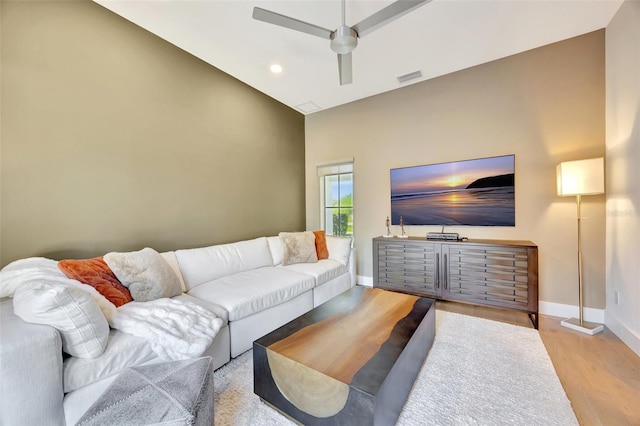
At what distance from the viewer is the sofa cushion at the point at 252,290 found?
191cm

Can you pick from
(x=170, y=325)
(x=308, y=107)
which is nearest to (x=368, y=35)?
(x=308, y=107)

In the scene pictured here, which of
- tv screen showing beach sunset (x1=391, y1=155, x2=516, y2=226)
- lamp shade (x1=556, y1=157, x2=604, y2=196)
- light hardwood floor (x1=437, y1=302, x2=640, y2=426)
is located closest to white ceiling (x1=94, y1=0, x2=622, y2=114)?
tv screen showing beach sunset (x1=391, y1=155, x2=516, y2=226)

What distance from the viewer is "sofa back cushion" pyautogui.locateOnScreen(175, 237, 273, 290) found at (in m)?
2.28

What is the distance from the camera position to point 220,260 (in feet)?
8.40

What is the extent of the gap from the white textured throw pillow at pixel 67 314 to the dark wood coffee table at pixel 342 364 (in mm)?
775

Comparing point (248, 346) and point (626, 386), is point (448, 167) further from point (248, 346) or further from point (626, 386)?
point (248, 346)

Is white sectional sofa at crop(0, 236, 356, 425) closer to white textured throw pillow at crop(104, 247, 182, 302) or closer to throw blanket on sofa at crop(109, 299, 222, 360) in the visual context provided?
throw blanket on sofa at crop(109, 299, 222, 360)

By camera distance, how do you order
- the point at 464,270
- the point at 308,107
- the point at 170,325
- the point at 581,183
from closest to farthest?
the point at 170,325 < the point at 581,183 < the point at 464,270 < the point at 308,107

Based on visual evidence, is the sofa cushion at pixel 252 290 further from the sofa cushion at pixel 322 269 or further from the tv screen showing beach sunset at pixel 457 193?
the tv screen showing beach sunset at pixel 457 193

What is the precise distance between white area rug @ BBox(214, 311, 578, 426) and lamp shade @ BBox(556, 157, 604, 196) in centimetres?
136

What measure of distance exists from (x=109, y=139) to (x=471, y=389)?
3.32 m

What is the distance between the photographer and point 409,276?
3.00 metres

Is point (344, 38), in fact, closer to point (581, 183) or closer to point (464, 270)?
point (581, 183)

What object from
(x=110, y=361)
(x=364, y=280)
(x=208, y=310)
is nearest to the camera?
(x=110, y=361)
